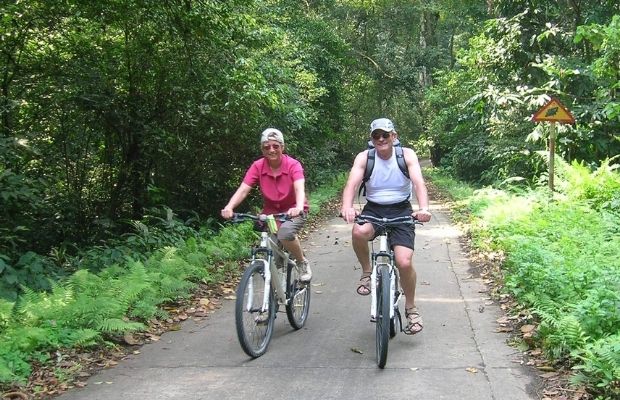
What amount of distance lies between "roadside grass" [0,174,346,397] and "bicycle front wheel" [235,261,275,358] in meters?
1.22

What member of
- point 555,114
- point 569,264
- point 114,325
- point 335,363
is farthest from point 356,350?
point 555,114

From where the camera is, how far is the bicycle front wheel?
495 centimetres

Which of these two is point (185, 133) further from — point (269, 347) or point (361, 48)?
point (361, 48)

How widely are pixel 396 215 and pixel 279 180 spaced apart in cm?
125

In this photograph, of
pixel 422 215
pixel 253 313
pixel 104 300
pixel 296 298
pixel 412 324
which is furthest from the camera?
pixel 296 298

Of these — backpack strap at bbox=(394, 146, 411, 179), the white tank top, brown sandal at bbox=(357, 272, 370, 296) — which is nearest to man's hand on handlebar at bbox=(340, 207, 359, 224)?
the white tank top

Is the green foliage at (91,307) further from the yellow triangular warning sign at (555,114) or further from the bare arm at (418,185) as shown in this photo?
the yellow triangular warning sign at (555,114)

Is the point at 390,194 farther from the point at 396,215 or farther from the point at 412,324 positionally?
the point at 412,324

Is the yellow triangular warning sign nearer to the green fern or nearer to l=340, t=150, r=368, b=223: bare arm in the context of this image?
l=340, t=150, r=368, b=223: bare arm

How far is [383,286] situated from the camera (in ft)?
16.1

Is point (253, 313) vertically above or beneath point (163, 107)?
beneath

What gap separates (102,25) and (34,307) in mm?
6527

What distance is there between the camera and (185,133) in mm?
12953

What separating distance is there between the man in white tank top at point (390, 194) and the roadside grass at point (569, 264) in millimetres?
1264
